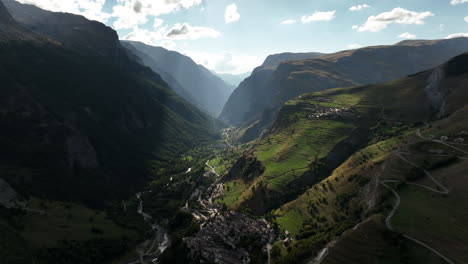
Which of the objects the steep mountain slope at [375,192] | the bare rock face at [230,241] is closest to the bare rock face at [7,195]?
the bare rock face at [230,241]

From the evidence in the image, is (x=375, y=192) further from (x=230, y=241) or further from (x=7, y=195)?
(x=7, y=195)

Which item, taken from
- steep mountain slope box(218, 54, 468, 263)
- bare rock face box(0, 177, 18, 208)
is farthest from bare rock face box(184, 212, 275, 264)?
bare rock face box(0, 177, 18, 208)

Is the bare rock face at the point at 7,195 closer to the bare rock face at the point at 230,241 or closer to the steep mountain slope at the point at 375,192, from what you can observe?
the bare rock face at the point at 230,241

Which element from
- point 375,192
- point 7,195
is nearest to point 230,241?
point 375,192

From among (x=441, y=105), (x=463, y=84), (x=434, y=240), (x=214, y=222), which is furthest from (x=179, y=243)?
(x=463, y=84)

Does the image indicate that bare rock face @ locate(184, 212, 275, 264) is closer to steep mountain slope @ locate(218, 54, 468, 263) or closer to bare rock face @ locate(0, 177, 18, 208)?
steep mountain slope @ locate(218, 54, 468, 263)

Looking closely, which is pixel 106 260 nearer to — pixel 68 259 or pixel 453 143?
pixel 68 259
